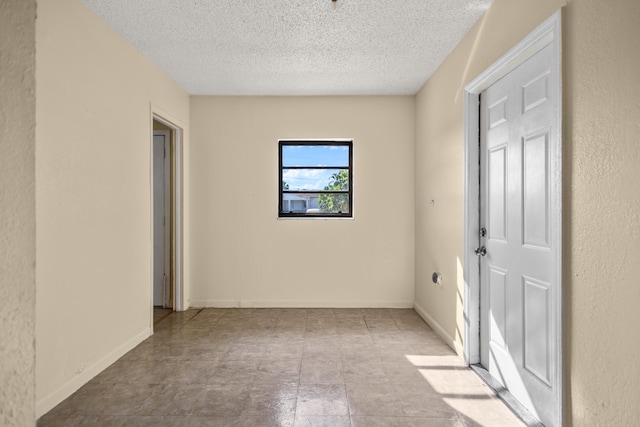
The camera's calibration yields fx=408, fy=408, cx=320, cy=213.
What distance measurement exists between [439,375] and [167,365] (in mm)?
2002

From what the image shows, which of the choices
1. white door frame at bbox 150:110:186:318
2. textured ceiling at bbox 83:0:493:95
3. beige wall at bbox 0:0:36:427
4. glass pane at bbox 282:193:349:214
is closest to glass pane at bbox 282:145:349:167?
glass pane at bbox 282:193:349:214

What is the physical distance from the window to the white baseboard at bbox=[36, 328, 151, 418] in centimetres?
221

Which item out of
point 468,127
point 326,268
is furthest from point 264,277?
point 468,127

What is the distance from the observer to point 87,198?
9.11 feet

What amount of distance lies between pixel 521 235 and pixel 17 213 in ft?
7.99

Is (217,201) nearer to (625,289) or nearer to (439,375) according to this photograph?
(439,375)

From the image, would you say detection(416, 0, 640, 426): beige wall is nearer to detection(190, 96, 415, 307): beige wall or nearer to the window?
detection(190, 96, 415, 307): beige wall

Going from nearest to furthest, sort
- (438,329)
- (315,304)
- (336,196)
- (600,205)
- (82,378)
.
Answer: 1. (600,205)
2. (82,378)
3. (438,329)
4. (315,304)
5. (336,196)

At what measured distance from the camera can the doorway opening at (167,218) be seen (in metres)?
4.69

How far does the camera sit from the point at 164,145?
16.1 ft

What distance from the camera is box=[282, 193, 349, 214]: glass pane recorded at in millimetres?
5012

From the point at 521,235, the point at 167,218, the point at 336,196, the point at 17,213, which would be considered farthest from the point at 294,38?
the point at 17,213

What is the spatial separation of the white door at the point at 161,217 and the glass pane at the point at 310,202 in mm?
1438

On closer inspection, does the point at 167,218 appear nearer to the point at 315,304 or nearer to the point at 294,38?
the point at 315,304
